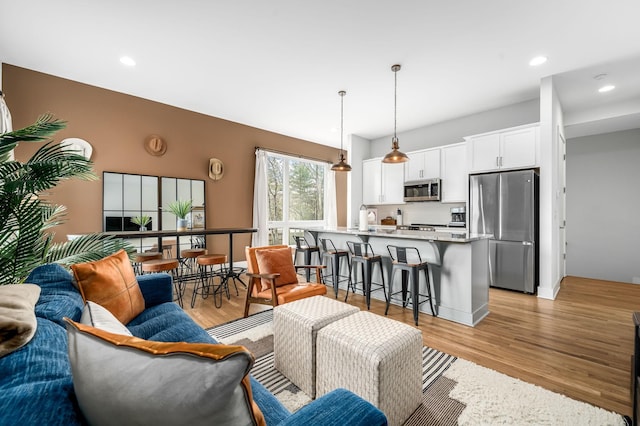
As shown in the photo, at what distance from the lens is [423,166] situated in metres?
5.60

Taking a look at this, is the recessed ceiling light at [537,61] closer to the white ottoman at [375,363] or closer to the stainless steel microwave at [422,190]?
the stainless steel microwave at [422,190]

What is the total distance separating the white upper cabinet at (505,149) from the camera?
406cm

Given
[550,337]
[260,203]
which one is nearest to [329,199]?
[260,203]

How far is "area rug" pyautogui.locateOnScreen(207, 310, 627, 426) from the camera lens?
5.16 ft

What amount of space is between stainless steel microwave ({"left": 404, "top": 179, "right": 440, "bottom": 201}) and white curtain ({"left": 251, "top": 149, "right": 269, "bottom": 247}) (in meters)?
2.93

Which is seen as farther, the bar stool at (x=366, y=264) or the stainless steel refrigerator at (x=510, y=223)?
the stainless steel refrigerator at (x=510, y=223)

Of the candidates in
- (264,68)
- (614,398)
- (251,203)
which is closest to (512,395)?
(614,398)

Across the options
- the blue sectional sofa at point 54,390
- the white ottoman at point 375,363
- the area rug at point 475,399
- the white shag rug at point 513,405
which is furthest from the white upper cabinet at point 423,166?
the blue sectional sofa at point 54,390

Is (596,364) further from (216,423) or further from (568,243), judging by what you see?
(568,243)

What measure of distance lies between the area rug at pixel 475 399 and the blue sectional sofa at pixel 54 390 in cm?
71

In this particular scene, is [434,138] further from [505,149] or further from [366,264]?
[366,264]

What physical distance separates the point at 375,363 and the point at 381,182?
522 cm

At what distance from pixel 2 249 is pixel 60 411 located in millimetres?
1505

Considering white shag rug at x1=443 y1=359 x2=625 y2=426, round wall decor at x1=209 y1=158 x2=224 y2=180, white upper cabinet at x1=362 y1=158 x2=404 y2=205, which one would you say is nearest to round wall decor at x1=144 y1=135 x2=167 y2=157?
round wall decor at x1=209 y1=158 x2=224 y2=180
